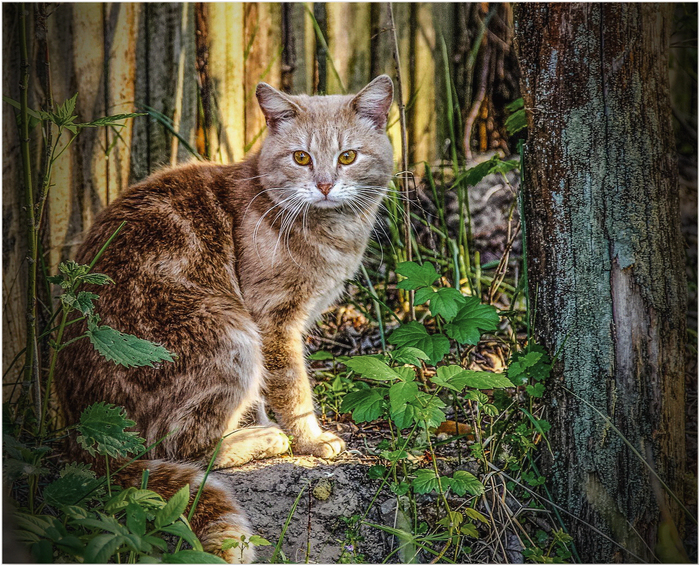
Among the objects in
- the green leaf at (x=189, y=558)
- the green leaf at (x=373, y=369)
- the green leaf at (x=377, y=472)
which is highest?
the green leaf at (x=373, y=369)

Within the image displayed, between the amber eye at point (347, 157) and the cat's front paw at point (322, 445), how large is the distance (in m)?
1.16

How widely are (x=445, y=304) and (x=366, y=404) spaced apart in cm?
45

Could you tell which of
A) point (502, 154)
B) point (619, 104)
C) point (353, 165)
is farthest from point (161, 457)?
point (502, 154)

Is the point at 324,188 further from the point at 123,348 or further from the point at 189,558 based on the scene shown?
the point at 189,558

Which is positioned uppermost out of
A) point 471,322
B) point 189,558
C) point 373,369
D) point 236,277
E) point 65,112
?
point 65,112

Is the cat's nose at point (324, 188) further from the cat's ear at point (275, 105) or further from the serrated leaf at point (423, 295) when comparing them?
the serrated leaf at point (423, 295)

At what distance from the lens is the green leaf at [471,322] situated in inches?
85.0

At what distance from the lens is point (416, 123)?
3.88 metres

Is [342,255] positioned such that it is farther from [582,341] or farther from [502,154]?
[502,154]

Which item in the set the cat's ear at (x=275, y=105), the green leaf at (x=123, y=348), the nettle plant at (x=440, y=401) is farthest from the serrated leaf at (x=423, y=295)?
the cat's ear at (x=275, y=105)

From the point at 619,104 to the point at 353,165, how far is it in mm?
1066

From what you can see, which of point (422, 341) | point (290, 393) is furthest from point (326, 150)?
point (290, 393)

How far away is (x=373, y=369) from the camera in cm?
207

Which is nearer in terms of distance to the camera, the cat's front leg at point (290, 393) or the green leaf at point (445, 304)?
the green leaf at point (445, 304)
